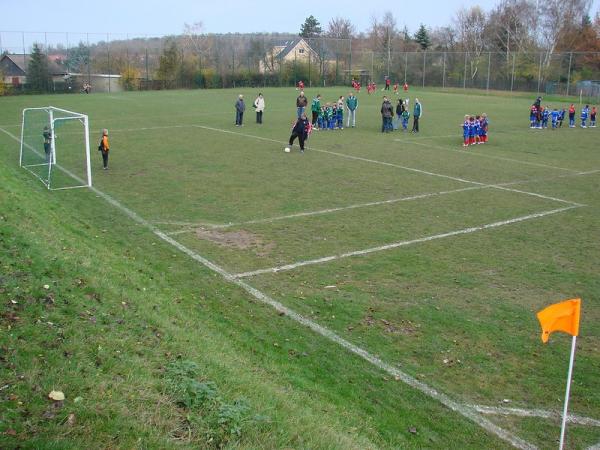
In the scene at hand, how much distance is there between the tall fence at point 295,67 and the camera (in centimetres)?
6419

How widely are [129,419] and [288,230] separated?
28.1 ft

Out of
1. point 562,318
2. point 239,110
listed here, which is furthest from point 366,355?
point 239,110

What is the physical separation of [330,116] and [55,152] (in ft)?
Result: 46.8

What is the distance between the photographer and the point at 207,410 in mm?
5457

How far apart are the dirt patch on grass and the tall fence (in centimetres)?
5299

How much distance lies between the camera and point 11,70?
64875mm

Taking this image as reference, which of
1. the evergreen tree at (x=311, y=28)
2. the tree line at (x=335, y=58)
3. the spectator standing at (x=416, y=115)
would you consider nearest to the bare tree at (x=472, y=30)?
the tree line at (x=335, y=58)

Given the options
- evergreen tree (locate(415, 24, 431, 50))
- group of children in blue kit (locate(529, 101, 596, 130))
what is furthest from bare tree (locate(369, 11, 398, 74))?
group of children in blue kit (locate(529, 101, 596, 130))

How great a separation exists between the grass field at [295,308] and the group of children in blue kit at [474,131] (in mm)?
6800

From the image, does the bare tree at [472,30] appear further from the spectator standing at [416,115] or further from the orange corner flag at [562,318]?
A: the orange corner flag at [562,318]

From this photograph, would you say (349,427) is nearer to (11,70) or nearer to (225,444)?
(225,444)

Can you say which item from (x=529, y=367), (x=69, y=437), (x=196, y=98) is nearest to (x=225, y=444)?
(x=69, y=437)

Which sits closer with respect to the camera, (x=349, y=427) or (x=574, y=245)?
(x=349, y=427)

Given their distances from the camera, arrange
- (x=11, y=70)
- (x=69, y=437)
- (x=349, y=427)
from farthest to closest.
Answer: (x=11, y=70), (x=349, y=427), (x=69, y=437)
